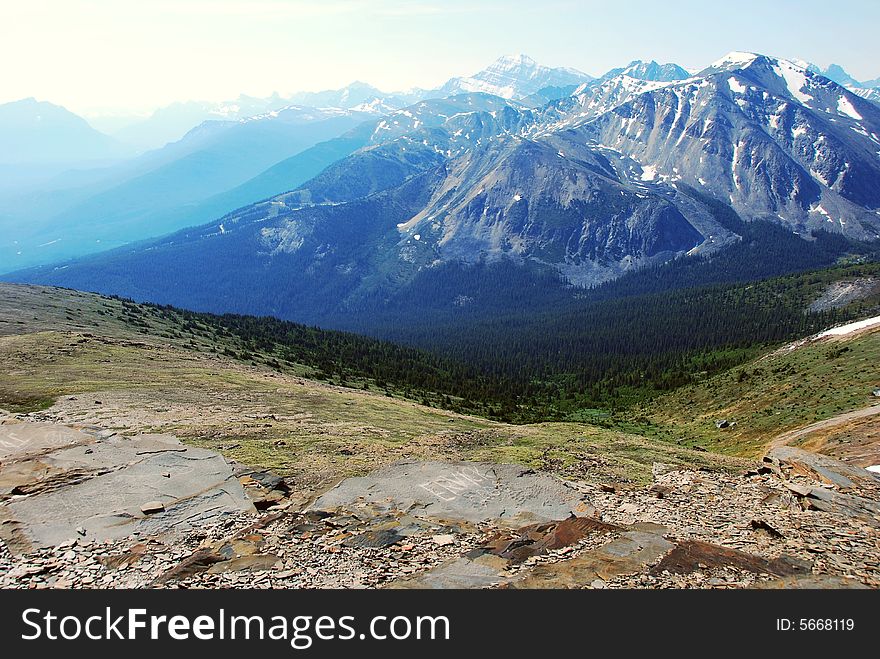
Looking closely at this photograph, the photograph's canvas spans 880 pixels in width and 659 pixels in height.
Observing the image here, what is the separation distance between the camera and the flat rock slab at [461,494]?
2284 cm

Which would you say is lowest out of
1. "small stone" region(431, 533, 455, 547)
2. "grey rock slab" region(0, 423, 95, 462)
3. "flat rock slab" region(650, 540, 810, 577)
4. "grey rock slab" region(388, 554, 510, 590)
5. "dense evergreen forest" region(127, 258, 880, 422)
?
"dense evergreen forest" region(127, 258, 880, 422)

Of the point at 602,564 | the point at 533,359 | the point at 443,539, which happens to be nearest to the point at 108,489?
the point at 443,539

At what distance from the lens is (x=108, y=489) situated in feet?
74.5

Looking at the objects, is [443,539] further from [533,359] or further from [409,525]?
[533,359]

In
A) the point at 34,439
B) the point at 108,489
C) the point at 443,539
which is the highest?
the point at 34,439

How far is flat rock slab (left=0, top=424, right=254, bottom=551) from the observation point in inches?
767

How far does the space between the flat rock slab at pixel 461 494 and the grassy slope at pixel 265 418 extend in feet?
6.00

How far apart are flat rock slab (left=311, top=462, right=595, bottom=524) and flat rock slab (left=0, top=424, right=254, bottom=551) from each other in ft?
17.0

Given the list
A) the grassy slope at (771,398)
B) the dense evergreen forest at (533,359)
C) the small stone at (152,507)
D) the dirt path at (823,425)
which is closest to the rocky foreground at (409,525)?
the small stone at (152,507)

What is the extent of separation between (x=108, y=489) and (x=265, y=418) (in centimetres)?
1571

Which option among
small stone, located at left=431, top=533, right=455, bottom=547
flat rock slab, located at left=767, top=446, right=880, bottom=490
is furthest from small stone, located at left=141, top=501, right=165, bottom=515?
flat rock slab, located at left=767, top=446, right=880, bottom=490

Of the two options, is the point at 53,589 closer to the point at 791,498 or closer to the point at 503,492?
the point at 503,492

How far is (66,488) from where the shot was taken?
22.3 m

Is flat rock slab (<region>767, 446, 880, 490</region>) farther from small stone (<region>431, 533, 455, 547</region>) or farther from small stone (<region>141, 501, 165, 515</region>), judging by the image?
small stone (<region>141, 501, 165, 515</region>)
